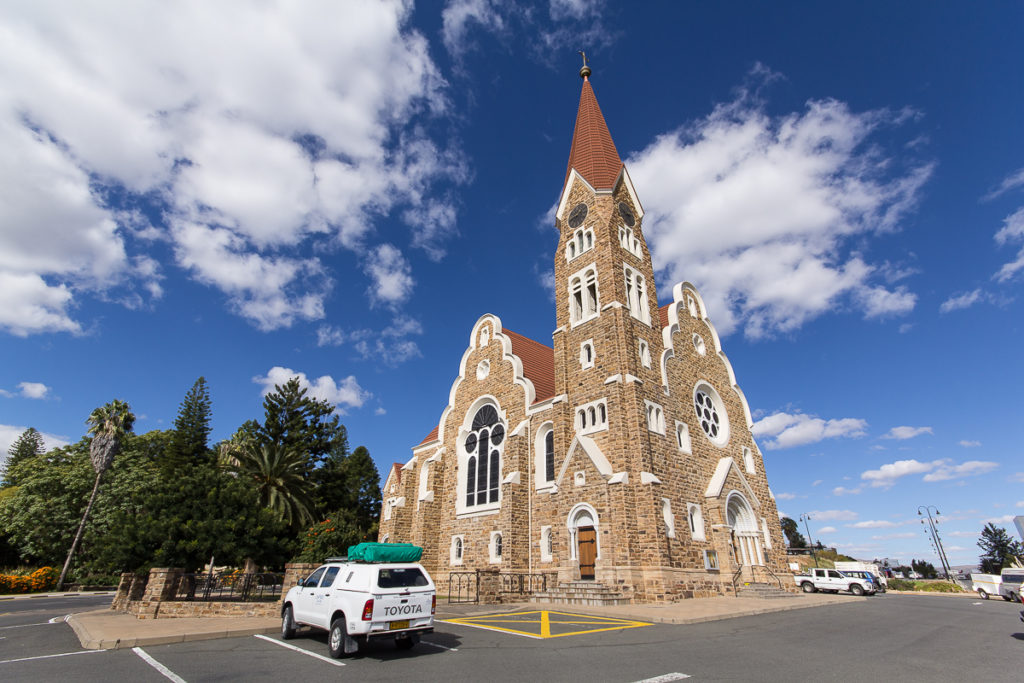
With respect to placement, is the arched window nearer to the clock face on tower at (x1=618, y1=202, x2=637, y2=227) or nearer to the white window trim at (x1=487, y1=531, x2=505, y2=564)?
the white window trim at (x1=487, y1=531, x2=505, y2=564)

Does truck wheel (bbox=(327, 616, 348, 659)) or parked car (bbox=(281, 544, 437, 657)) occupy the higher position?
parked car (bbox=(281, 544, 437, 657))

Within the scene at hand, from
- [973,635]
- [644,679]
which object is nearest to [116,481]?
[644,679]

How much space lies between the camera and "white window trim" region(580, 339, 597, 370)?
A: 69.5 feet

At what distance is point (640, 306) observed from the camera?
23219 mm

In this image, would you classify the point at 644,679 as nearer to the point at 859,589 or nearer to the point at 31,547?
the point at 859,589

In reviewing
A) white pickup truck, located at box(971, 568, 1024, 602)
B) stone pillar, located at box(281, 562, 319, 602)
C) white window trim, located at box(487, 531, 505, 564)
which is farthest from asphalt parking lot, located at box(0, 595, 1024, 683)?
white pickup truck, located at box(971, 568, 1024, 602)

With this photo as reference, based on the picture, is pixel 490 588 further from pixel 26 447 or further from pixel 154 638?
pixel 26 447

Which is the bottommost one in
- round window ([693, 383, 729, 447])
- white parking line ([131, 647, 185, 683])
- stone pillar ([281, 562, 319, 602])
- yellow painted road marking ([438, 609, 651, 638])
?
white parking line ([131, 647, 185, 683])

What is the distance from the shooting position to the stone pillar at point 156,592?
12.3m

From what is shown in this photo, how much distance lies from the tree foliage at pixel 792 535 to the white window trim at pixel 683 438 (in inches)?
2539

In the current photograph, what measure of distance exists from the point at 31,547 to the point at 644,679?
1735 inches

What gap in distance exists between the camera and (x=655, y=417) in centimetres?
2012

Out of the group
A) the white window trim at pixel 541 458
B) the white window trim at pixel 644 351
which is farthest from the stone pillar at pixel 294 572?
the white window trim at pixel 644 351

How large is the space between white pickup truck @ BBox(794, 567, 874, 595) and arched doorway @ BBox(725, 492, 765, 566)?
258 inches
